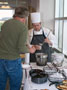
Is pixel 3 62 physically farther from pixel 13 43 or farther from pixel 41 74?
pixel 41 74

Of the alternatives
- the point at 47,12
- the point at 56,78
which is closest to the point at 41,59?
the point at 56,78

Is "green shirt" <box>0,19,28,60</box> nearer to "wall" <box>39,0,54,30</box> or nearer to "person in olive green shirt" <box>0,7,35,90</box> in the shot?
"person in olive green shirt" <box>0,7,35,90</box>

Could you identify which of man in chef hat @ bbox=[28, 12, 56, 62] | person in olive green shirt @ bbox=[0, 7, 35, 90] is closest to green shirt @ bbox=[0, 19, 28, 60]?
person in olive green shirt @ bbox=[0, 7, 35, 90]

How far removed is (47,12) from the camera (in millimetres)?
3545

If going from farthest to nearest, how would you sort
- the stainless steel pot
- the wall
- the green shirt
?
the wall < the stainless steel pot < the green shirt

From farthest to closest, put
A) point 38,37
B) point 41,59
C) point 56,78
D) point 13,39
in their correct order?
point 38,37 → point 41,59 → point 13,39 → point 56,78

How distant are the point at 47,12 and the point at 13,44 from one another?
2.10m

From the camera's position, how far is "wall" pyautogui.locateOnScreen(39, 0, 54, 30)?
11.6 feet

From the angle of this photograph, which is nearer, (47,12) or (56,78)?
(56,78)

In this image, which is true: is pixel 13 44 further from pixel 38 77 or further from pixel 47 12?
pixel 47 12

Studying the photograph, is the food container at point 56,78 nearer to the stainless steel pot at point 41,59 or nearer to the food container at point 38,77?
the food container at point 38,77

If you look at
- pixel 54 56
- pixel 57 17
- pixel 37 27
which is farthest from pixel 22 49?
pixel 57 17

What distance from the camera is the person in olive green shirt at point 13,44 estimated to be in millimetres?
1561

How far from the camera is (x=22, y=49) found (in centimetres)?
155
